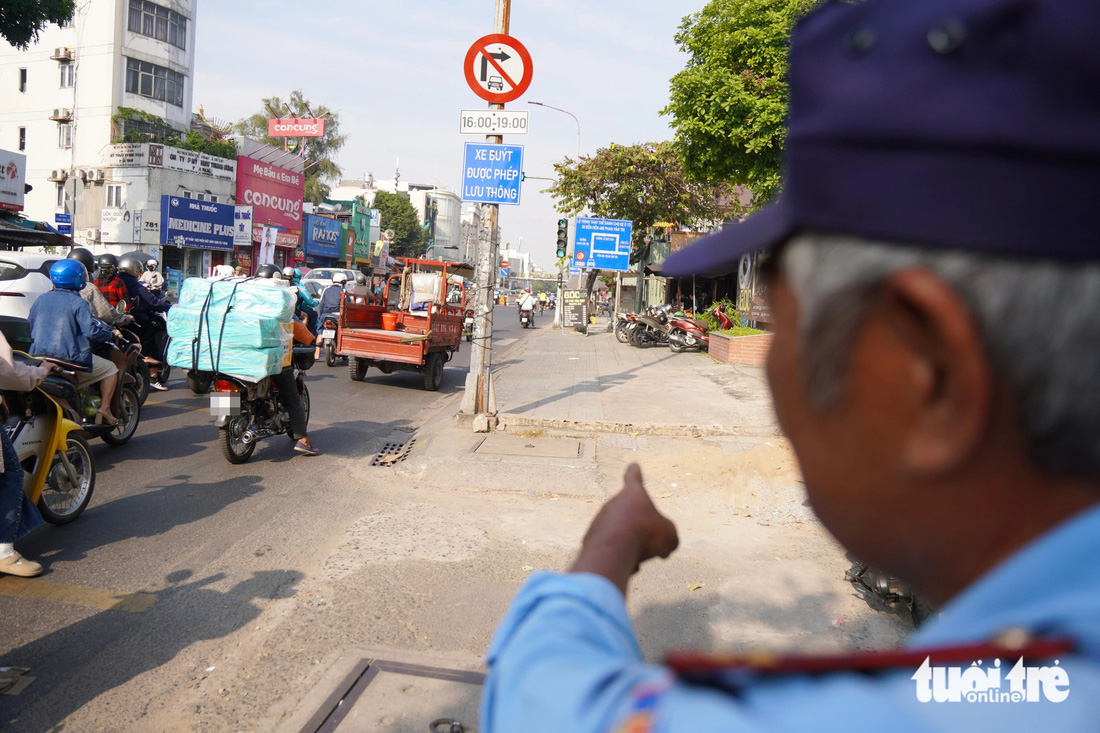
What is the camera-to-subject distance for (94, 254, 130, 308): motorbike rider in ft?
32.9

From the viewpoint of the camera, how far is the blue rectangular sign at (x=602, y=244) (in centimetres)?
2622

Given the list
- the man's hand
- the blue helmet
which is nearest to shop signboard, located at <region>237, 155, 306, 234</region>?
the blue helmet

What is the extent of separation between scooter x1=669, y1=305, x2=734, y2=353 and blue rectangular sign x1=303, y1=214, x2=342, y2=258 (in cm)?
3102

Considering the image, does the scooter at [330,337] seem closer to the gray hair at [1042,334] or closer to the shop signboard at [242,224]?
the gray hair at [1042,334]

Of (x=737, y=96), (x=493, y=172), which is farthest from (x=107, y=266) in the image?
(x=737, y=96)

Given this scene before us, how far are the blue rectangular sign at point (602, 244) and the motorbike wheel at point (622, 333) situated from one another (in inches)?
122

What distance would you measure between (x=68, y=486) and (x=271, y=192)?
37436 millimetres

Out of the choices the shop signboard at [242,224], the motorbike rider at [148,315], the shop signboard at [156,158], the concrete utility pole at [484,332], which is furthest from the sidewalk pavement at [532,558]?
the shop signboard at [242,224]

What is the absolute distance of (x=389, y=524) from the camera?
5.24m

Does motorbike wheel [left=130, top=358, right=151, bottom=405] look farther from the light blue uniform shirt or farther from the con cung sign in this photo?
the con cung sign

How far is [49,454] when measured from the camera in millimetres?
4891

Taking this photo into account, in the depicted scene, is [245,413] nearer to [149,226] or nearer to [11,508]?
[11,508]

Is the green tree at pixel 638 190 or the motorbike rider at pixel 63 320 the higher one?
the green tree at pixel 638 190

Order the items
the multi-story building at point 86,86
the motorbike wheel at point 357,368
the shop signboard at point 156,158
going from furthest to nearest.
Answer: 1. the multi-story building at point 86,86
2. the shop signboard at point 156,158
3. the motorbike wheel at point 357,368
